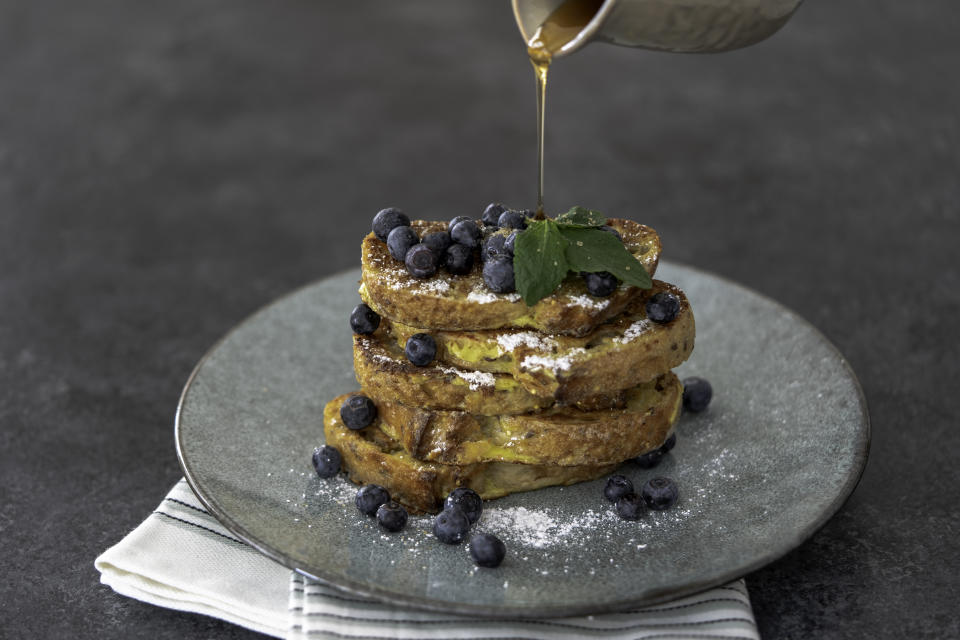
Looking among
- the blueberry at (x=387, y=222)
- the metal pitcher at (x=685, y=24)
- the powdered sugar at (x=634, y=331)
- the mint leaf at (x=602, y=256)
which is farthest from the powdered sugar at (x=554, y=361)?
the metal pitcher at (x=685, y=24)

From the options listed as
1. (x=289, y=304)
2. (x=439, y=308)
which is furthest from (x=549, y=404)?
(x=289, y=304)

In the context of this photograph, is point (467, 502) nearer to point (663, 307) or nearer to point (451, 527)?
point (451, 527)

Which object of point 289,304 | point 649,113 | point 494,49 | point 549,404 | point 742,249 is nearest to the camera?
point 549,404

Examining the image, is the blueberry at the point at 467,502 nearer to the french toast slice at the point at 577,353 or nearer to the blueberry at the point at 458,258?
the french toast slice at the point at 577,353

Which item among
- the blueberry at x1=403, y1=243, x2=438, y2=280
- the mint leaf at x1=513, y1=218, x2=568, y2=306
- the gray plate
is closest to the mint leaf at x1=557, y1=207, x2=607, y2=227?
the mint leaf at x1=513, y1=218, x2=568, y2=306

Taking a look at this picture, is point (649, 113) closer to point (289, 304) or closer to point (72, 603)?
point (289, 304)
